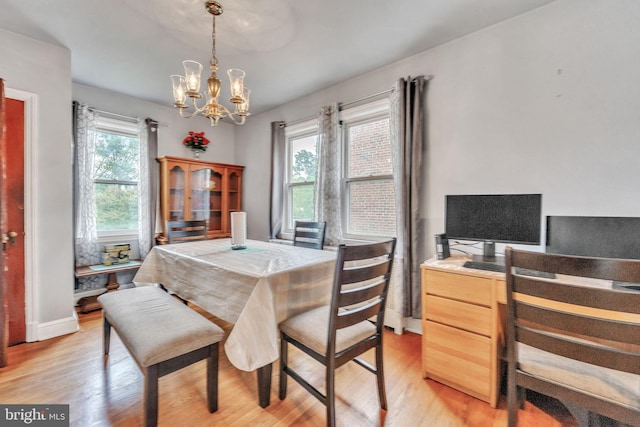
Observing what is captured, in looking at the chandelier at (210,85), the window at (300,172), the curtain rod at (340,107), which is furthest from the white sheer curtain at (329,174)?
the chandelier at (210,85)

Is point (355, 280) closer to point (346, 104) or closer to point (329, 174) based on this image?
point (329, 174)

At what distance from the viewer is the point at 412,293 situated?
2410 millimetres

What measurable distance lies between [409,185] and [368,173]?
612 millimetres

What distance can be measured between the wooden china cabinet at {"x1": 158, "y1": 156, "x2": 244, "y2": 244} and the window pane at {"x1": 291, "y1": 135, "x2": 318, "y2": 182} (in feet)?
3.46

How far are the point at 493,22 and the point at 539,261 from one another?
6.75 ft

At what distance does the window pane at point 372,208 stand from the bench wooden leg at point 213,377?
1.94 m

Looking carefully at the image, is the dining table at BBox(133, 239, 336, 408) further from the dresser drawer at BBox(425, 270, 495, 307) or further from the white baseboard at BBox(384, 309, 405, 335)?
the white baseboard at BBox(384, 309, 405, 335)

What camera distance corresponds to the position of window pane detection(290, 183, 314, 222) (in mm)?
3547

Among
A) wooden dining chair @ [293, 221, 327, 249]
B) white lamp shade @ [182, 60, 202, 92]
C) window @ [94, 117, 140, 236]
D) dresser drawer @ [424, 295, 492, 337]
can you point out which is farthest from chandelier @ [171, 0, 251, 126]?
window @ [94, 117, 140, 236]

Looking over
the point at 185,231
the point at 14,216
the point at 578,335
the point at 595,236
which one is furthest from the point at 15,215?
the point at 595,236

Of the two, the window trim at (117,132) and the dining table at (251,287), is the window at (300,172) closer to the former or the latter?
the dining table at (251,287)

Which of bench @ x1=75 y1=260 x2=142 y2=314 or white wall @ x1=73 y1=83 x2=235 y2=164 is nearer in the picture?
bench @ x1=75 y1=260 x2=142 y2=314

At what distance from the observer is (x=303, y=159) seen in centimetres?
365

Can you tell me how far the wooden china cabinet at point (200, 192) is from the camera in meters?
3.59
